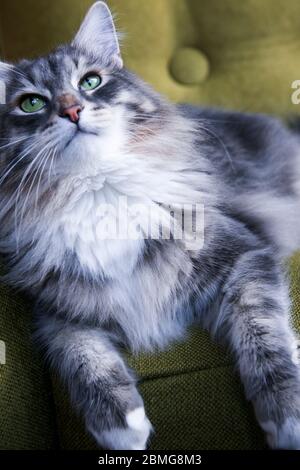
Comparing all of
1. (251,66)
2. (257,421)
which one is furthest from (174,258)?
(251,66)

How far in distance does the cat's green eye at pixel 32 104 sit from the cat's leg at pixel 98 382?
46 centimetres

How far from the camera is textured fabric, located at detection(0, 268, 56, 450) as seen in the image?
3.58 feet

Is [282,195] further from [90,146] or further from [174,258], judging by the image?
[90,146]

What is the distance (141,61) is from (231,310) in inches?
42.8

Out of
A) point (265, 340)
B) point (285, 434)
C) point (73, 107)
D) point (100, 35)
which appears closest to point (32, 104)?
point (73, 107)

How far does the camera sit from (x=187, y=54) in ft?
6.46

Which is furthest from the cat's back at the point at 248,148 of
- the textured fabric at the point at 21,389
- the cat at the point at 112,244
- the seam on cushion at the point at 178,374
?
the textured fabric at the point at 21,389

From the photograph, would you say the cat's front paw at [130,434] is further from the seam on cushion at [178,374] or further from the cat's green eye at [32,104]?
the cat's green eye at [32,104]

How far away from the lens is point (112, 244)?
1209mm

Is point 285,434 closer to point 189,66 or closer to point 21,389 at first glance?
point 21,389

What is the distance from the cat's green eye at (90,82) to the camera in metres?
1.28

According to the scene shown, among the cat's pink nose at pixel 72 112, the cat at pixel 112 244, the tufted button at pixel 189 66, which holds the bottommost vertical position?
the cat at pixel 112 244

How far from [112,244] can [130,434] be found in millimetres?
390
